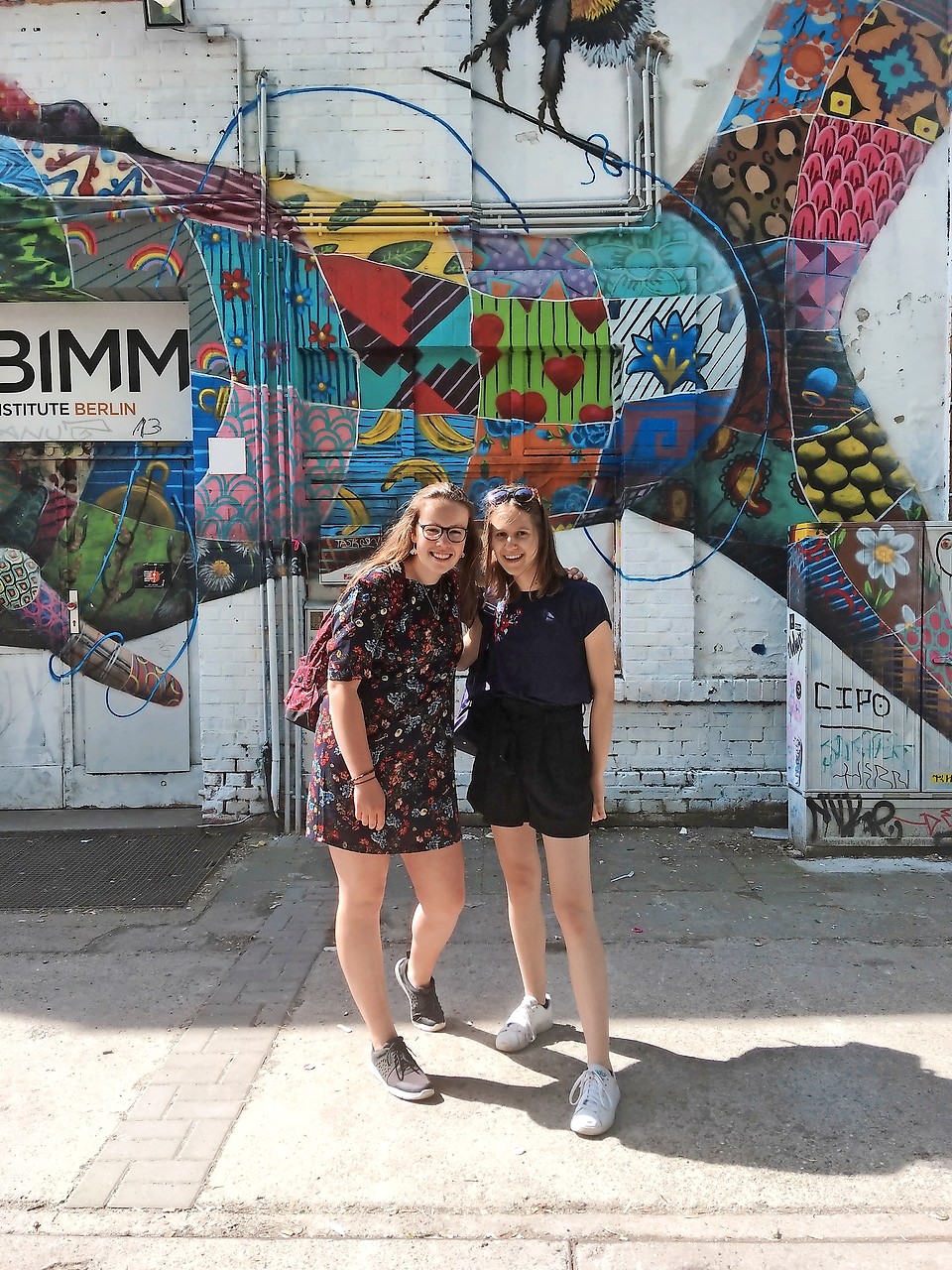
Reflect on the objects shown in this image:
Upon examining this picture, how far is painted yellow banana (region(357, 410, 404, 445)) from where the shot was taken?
19.8 ft

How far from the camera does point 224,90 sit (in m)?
5.95

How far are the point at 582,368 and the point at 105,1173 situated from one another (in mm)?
4843

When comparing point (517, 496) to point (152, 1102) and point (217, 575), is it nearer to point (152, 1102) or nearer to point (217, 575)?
point (152, 1102)

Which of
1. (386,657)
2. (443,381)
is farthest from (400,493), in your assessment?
(386,657)

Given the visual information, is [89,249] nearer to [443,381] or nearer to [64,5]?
[64,5]

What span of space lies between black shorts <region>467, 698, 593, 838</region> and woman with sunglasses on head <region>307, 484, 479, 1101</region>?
139 millimetres

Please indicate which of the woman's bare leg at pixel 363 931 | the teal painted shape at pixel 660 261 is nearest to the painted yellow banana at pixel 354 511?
the teal painted shape at pixel 660 261

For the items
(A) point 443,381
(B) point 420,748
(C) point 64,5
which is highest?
(C) point 64,5

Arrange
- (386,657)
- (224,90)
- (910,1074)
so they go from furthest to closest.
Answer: (224,90) → (910,1074) → (386,657)

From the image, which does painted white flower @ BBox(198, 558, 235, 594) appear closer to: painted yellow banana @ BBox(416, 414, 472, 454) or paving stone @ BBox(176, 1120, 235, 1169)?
painted yellow banana @ BBox(416, 414, 472, 454)

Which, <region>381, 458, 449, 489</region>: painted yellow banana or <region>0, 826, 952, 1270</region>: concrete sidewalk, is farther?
<region>381, 458, 449, 489</region>: painted yellow banana

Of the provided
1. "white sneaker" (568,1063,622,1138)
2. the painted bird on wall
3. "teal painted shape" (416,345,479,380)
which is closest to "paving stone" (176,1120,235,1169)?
"white sneaker" (568,1063,622,1138)

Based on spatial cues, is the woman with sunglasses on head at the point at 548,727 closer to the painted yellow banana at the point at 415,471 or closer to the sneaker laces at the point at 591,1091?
the sneaker laces at the point at 591,1091

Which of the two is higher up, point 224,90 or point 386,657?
point 224,90
